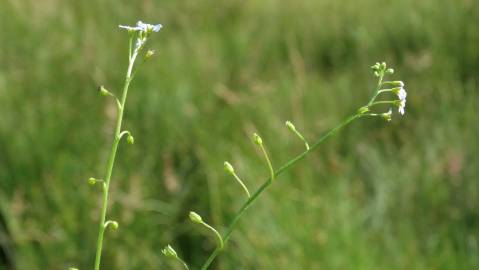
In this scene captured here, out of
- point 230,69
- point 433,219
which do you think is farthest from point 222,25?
point 433,219

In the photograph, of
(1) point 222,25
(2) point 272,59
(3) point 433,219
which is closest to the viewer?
(3) point 433,219

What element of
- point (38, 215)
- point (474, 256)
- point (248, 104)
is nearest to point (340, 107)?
point (248, 104)

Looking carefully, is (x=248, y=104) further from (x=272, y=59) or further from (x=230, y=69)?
(x=272, y=59)

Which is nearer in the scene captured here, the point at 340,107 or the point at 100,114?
the point at 100,114

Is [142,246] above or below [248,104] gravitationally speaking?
below

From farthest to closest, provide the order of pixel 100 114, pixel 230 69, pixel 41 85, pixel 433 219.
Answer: pixel 230 69, pixel 41 85, pixel 100 114, pixel 433 219

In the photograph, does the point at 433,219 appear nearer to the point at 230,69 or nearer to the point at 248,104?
the point at 248,104
